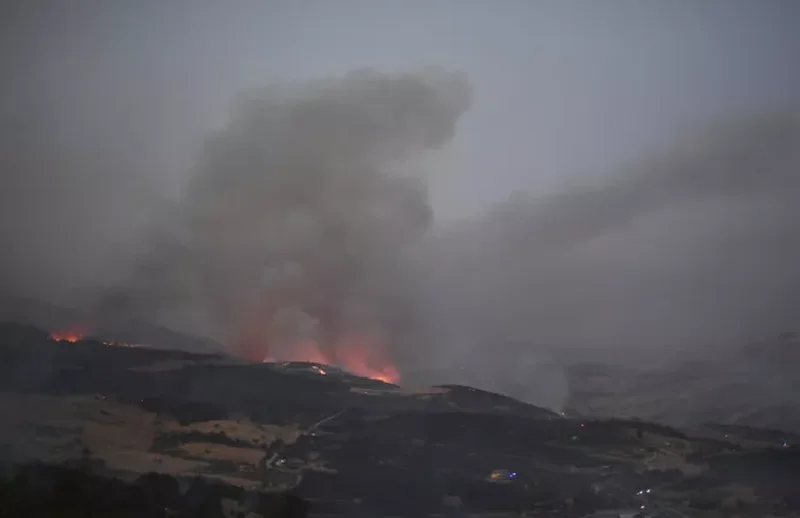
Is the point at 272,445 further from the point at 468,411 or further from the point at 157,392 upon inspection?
the point at 468,411

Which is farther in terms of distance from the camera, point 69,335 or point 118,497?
point 69,335

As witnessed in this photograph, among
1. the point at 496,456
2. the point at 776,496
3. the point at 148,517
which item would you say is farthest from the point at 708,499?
the point at 148,517

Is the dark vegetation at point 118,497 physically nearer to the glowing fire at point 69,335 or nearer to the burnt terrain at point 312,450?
the burnt terrain at point 312,450

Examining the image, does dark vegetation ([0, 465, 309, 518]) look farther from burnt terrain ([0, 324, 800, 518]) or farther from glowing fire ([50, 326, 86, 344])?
glowing fire ([50, 326, 86, 344])

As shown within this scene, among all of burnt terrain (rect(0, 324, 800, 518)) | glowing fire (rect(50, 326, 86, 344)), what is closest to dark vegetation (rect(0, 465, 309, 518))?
burnt terrain (rect(0, 324, 800, 518))

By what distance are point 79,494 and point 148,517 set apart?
2.33 m

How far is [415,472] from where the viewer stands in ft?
109

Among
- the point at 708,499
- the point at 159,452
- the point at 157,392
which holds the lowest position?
the point at 708,499

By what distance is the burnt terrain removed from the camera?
83.8 feet

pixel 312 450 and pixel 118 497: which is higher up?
pixel 312 450

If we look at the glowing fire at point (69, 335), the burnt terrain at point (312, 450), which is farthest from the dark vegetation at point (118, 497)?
the glowing fire at point (69, 335)

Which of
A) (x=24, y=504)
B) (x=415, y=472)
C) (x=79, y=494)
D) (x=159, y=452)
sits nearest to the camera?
(x=24, y=504)

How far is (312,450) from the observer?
111ft

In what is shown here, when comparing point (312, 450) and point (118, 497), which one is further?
point (312, 450)
